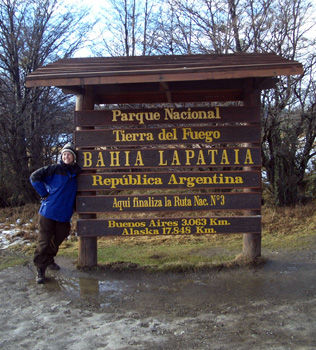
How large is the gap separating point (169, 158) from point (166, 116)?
0.62 meters

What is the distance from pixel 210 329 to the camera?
342cm

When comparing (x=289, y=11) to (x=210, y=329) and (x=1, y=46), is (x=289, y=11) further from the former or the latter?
(x=1, y=46)

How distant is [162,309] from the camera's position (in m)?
3.93

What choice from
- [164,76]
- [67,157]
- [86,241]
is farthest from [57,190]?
[164,76]

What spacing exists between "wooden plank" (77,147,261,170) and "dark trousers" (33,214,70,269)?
91cm

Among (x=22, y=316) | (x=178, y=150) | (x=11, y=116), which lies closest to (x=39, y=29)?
(x=11, y=116)

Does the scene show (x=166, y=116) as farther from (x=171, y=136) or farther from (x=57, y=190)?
(x=57, y=190)

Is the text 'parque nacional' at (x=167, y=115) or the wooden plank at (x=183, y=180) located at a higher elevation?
the text 'parque nacional' at (x=167, y=115)

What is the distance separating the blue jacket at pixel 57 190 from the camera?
4.86 meters

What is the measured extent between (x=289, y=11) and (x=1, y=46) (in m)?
9.58

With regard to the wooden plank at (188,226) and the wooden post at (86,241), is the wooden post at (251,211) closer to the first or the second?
the wooden plank at (188,226)

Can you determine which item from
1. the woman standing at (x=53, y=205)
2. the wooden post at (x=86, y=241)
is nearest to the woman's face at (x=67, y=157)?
the woman standing at (x=53, y=205)

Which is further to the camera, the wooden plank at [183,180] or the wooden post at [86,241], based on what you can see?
the wooden post at [86,241]

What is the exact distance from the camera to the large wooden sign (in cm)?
503
